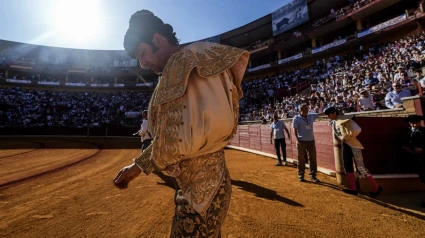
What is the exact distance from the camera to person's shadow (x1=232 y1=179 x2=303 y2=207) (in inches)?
141

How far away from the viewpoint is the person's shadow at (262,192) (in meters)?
3.57

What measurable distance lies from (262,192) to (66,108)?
33.1 metres

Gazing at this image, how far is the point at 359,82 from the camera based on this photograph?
36.5 feet

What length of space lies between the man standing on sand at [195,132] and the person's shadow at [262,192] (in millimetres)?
3028

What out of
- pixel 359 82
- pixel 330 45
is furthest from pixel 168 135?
pixel 330 45

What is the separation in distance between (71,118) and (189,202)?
105 feet

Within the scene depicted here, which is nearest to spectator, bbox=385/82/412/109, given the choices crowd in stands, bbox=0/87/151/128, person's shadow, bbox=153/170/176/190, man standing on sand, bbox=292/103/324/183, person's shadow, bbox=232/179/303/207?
man standing on sand, bbox=292/103/324/183

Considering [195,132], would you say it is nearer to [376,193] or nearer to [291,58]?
[376,193]

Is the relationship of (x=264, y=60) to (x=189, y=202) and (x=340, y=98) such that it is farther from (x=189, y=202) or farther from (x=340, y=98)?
(x=189, y=202)

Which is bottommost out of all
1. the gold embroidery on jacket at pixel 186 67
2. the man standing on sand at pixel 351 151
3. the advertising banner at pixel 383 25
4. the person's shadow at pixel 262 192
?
the person's shadow at pixel 262 192

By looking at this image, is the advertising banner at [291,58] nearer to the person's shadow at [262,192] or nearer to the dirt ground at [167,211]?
the dirt ground at [167,211]

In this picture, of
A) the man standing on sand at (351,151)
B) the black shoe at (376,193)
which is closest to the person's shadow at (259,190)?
the man standing on sand at (351,151)

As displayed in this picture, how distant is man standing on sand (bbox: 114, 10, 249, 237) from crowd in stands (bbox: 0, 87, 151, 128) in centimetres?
2616

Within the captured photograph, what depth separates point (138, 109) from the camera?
29359 mm
